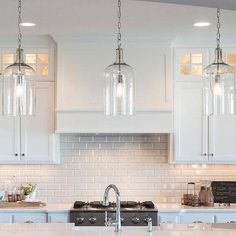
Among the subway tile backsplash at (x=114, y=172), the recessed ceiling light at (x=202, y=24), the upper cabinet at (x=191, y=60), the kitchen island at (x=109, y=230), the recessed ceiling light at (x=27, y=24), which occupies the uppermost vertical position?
the recessed ceiling light at (x=27, y=24)

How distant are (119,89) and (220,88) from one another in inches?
26.0

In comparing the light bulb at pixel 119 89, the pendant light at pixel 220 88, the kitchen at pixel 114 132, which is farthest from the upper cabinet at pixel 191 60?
the light bulb at pixel 119 89

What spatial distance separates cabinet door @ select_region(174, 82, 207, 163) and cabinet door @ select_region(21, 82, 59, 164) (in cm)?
139

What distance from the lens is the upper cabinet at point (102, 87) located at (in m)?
6.24

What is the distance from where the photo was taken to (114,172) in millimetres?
6695

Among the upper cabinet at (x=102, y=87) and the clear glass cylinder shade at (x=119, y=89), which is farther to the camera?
the upper cabinet at (x=102, y=87)

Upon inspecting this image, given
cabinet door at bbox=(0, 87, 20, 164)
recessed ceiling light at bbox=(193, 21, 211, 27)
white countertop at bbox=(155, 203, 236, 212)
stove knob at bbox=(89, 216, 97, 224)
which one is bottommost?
stove knob at bbox=(89, 216, 97, 224)

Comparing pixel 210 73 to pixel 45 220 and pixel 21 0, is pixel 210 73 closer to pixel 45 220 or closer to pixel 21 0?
pixel 21 0

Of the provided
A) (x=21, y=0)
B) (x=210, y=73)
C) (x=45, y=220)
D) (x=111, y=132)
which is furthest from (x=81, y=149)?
(x=210, y=73)

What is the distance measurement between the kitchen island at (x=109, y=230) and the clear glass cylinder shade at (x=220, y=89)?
958mm

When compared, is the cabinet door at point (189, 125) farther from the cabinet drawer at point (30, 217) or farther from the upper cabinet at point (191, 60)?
the cabinet drawer at point (30, 217)

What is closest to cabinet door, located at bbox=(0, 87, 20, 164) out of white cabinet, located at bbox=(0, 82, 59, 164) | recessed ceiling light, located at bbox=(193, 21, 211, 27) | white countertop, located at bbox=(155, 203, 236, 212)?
white cabinet, located at bbox=(0, 82, 59, 164)

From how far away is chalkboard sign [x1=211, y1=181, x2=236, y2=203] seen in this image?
647 centimetres

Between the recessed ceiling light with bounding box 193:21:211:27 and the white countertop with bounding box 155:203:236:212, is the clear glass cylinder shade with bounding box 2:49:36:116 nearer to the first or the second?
the recessed ceiling light with bounding box 193:21:211:27
